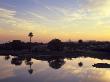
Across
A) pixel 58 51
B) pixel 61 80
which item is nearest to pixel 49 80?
pixel 61 80

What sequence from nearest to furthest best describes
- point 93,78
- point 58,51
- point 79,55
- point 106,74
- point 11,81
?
point 11,81, point 93,78, point 106,74, point 79,55, point 58,51

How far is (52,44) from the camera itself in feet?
629

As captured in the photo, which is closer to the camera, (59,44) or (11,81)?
(11,81)


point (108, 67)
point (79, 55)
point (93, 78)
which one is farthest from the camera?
point (79, 55)

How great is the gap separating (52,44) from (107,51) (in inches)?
1683

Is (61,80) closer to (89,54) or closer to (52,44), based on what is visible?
(89,54)

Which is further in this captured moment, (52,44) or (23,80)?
(52,44)

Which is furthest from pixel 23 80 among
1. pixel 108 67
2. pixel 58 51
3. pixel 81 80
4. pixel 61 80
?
pixel 58 51

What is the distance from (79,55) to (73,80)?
85.8 metres

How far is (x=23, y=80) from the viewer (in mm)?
79188

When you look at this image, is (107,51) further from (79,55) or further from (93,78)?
(93,78)

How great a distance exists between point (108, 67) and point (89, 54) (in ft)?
191

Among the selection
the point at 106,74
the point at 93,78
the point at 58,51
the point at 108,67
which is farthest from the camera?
the point at 58,51

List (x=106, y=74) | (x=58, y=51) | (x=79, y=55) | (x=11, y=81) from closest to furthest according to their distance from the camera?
(x=11, y=81), (x=106, y=74), (x=79, y=55), (x=58, y=51)
